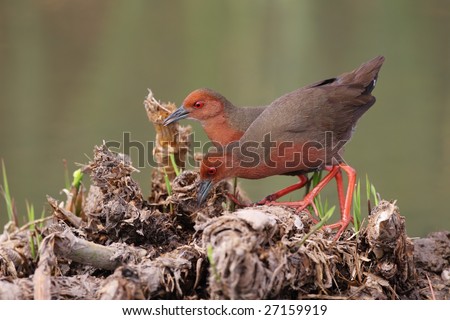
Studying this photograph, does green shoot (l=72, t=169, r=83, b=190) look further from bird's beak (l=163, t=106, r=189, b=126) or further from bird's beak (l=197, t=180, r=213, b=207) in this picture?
bird's beak (l=197, t=180, r=213, b=207)

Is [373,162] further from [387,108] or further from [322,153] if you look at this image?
[322,153]

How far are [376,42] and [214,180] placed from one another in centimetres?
415

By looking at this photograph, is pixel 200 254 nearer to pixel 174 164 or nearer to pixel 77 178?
pixel 174 164

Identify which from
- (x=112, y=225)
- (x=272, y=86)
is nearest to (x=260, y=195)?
(x=272, y=86)

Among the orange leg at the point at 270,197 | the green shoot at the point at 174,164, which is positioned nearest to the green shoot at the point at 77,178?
the green shoot at the point at 174,164

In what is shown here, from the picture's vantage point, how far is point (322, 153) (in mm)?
3934

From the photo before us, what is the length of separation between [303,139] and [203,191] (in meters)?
0.69

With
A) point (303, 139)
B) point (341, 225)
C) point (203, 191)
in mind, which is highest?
point (303, 139)

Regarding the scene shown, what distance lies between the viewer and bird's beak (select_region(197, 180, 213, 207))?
11.6 feet

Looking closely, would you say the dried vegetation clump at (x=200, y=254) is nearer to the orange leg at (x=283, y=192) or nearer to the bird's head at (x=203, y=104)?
the orange leg at (x=283, y=192)

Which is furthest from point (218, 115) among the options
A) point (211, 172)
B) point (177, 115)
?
point (211, 172)

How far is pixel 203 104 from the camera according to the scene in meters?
4.55

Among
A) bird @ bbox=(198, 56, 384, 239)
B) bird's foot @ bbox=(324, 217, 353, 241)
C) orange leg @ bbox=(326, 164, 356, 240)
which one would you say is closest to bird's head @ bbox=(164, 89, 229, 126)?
bird @ bbox=(198, 56, 384, 239)

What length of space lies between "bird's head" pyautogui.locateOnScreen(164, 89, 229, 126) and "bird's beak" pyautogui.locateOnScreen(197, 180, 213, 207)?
0.96 metres
